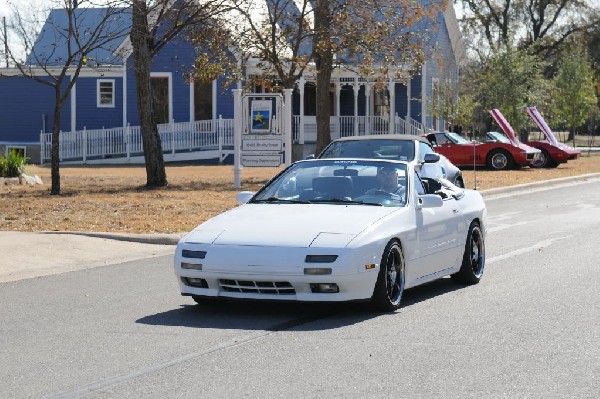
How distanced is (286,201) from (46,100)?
3631 centimetres

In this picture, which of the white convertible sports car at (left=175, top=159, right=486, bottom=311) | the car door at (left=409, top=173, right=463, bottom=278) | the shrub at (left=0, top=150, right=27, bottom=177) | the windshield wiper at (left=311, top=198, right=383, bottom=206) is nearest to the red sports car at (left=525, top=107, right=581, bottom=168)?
the shrub at (left=0, top=150, right=27, bottom=177)

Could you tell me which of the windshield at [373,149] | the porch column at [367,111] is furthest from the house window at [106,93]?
the windshield at [373,149]

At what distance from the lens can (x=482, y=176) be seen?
34625 mm

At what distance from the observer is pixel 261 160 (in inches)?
1060

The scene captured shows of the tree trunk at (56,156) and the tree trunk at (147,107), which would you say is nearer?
the tree trunk at (56,156)

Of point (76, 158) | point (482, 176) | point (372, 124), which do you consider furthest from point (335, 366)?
point (372, 124)

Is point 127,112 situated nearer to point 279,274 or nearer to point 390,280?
point 390,280

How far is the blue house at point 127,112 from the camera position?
44.3 metres

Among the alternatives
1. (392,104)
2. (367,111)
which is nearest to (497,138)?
(392,104)

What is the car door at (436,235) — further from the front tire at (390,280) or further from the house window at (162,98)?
the house window at (162,98)

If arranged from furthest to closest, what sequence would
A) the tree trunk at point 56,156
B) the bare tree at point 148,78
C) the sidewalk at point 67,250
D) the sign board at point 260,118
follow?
the bare tree at point 148,78 → the sign board at point 260,118 → the tree trunk at point 56,156 → the sidewalk at point 67,250

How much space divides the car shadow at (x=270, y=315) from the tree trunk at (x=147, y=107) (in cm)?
1691

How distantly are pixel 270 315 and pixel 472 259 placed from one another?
2.92m

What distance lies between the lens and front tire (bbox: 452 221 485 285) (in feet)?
40.0
